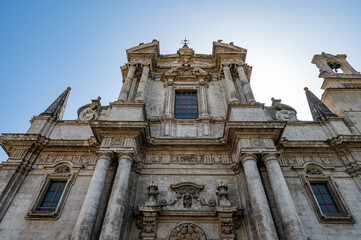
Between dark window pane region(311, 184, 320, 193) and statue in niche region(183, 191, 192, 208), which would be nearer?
statue in niche region(183, 191, 192, 208)

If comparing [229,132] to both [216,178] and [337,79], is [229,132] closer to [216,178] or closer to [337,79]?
[216,178]

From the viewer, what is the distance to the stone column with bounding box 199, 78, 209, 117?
13363 mm

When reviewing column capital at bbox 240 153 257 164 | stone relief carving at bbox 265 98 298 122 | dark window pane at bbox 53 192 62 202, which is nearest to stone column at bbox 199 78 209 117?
stone relief carving at bbox 265 98 298 122

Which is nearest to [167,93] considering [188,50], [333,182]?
[188,50]

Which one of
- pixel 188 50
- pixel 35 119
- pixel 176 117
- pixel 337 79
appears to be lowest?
pixel 35 119

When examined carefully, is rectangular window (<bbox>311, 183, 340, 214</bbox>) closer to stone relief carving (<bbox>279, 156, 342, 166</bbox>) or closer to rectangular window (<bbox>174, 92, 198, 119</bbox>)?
stone relief carving (<bbox>279, 156, 342, 166</bbox>)

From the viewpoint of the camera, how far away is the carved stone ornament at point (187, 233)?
28.9 feet

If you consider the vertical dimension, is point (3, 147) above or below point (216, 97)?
below

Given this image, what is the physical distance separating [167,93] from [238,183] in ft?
22.6

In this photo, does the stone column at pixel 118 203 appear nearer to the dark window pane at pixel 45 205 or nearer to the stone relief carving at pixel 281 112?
the dark window pane at pixel 45 205

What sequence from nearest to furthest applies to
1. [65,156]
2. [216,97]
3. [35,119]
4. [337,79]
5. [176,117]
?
[65,156] < [35,119] < [176,117] < [216,97] < [337,79]

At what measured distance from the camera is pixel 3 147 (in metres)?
11.7

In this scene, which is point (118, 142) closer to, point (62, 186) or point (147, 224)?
point (62, 186)

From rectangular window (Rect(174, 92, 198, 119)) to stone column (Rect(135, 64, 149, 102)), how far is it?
202cm
